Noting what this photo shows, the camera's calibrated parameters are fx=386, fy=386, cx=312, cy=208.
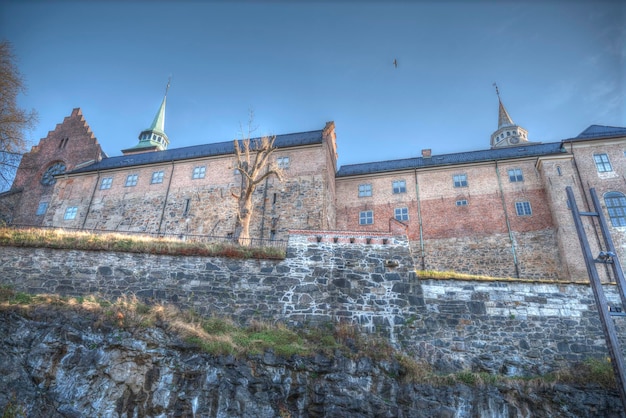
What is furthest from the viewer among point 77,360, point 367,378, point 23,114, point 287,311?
point 23,114

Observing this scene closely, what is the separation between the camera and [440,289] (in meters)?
14.9

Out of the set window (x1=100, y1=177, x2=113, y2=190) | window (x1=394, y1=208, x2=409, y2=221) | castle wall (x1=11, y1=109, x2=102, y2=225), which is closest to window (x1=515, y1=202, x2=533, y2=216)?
window (x1=394, y1=208, x2=409, y2=221)

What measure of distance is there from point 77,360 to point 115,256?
5319 millimetres

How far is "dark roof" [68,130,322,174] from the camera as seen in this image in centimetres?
2867

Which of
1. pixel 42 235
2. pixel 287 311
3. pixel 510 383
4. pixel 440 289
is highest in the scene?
pixel 42 235

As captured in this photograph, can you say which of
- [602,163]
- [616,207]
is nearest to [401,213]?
[616,207]

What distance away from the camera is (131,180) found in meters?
31.4

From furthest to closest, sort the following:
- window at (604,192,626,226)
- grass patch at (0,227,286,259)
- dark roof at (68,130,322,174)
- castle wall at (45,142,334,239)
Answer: dark roof at (68,130,322,174) → castle wall at (45,142,334,239) → window at (604,192,626,226) → grass patch at (0,227,286,259)

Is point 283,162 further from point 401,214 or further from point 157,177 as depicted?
point 157,177

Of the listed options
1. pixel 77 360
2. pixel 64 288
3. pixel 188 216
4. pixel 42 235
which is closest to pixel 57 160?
pixel 188 216

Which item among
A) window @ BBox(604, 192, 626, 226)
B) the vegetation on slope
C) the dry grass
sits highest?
window @ BBox(604, 192, 626, 226)

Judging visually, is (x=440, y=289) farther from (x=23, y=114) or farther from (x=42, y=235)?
(x=23, y=114)

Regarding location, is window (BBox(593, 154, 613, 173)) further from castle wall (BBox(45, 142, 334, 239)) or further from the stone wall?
castle wall (BBox(45, 142, 334, 239))

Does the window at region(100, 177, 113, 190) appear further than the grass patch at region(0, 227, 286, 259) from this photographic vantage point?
Yes
